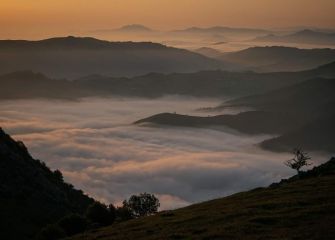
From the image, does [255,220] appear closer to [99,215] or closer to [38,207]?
[99,215]

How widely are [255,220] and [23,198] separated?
206ft

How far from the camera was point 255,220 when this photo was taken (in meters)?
45.2

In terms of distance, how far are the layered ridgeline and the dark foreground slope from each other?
29713 millimetres

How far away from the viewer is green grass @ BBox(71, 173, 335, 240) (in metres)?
40.5

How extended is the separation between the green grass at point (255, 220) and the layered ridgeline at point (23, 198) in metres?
29.9

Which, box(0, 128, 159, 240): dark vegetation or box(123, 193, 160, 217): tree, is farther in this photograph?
box(123, 193, 160, 217): tree

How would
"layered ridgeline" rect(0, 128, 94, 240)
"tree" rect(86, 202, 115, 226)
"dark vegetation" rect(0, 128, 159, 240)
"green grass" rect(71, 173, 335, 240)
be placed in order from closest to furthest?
"green grass" rect(71, 173, 335, 240) < "dark vegetation" rect(0, 128, 159, 240) < "tree" rect(86, 202, 115, 226) < "layered ridgeline" rect(0, 128, 94, 240)

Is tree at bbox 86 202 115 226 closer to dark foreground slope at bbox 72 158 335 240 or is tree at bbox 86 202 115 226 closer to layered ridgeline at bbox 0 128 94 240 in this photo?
layered ridgeline at bbox 0 128 94 240

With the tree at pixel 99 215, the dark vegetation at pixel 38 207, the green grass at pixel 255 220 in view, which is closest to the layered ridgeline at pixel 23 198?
the dark vegetation at pixel 38 207

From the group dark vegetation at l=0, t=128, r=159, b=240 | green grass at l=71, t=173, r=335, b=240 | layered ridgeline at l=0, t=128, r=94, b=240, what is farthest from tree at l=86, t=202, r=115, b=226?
green grass at l=71, t=173, r=335, b=240

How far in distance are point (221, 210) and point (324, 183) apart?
551 inches

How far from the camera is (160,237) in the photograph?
44.6 m

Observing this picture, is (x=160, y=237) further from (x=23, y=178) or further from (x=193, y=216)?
(x=23, y=178)

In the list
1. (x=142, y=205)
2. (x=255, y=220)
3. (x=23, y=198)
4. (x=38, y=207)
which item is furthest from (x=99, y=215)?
(x=255, y=220)
